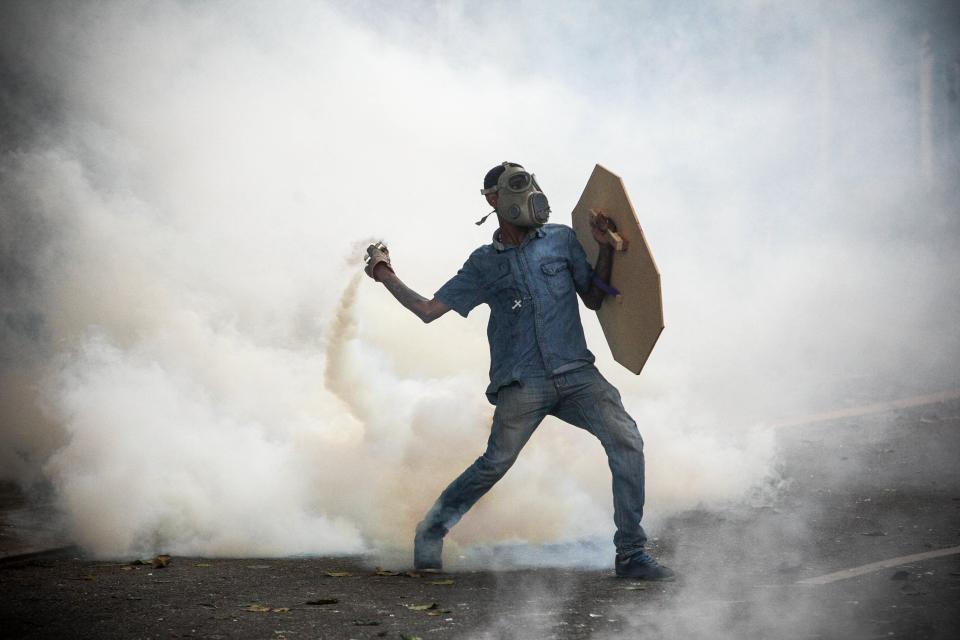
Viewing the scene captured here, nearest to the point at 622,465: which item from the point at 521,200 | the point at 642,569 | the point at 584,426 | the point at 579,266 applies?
the point at 584,426

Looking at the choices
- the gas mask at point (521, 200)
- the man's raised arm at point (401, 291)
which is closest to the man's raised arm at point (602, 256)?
the gas mask at point (521, 200)

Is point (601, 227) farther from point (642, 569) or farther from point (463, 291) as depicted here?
point (642, 569)

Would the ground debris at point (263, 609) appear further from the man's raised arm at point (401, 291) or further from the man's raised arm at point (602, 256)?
the man's raised arm at point (602, 256)

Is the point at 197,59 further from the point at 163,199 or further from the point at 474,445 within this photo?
the point at 474,445

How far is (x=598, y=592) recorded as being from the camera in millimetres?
4438

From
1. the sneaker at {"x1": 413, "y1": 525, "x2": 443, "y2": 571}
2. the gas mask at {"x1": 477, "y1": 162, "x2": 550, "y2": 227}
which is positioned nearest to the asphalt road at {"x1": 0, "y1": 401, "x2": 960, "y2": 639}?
the sneaker at {"x1": 413, "y1": 525, "x2": 443, "y2": 571}

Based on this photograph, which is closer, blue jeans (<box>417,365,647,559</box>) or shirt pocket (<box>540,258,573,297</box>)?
blue jeans (<box>417,365,647,559</box>)

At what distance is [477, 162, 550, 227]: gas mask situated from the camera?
475cm

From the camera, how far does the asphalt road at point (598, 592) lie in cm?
383

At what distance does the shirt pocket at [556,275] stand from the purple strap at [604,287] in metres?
0.12

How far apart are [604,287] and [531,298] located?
1.08 feet

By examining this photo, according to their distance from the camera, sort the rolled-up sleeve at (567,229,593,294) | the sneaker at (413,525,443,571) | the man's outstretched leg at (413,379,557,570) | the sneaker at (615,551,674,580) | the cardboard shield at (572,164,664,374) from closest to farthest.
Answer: the cardboard shield at (572,164,664,374) → the sneaker at (615,551,674,580) → the man's outstretched leg at (413,379,557,570) → the rolled-up sleeve at (567,229,593,294) → the sneaker at (413,525,443,571)

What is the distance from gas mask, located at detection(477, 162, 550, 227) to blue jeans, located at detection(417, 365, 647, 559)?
707 millimetres

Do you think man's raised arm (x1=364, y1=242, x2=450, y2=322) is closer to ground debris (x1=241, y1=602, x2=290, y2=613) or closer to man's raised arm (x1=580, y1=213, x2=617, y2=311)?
man's raised arm (x1=580, y1=213, x2=617, y2=311)
